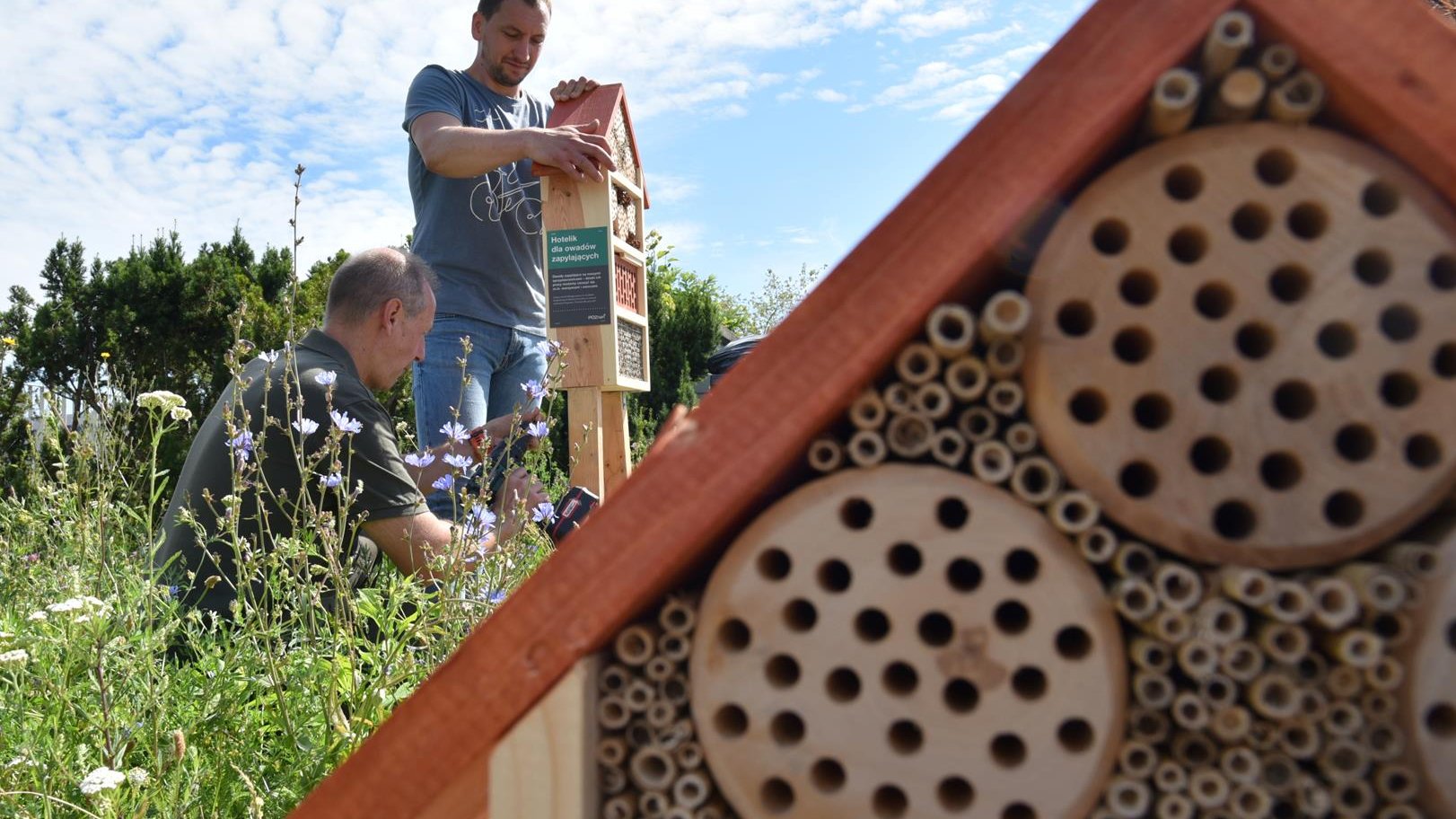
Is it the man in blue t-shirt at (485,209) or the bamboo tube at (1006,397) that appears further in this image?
the man in blue t-shirt at (485,209)

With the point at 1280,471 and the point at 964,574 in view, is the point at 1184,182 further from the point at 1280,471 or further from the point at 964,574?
the point at 964,574

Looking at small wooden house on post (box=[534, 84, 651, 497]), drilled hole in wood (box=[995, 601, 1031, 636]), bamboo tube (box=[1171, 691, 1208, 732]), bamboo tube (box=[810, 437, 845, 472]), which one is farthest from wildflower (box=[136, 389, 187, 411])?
bamboo tube (box=[1171, 691, 1208, 732])

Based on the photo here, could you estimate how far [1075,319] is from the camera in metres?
0.71

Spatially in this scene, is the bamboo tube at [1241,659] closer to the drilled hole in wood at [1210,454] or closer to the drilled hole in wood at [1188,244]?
the drilled hole in wood at [1210,454]

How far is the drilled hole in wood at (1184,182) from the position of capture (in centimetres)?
69

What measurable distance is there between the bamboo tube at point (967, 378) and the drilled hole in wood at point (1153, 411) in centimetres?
10

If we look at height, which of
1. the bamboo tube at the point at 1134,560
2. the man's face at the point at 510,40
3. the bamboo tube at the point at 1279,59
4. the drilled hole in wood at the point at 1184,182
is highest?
the man's face at the point at 510,40

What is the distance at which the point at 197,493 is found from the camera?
108 inches

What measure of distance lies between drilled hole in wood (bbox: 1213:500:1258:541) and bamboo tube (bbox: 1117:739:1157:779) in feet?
0.49

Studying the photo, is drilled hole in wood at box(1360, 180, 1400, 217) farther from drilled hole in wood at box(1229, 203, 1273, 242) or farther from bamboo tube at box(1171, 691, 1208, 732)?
bamboo tube at box(1171, 691, 1208, 732)

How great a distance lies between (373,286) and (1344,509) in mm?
3014

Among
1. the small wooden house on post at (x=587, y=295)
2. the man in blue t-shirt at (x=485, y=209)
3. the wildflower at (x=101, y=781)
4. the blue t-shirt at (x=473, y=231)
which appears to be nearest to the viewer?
the wildflower at (x=101, y=781)

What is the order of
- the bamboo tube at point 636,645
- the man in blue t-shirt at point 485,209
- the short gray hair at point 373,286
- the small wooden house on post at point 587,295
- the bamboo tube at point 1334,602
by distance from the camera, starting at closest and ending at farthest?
the bamboo tube at point 1334,602, the bamboo tube at point 636,645, the short gray hair at point 373,286, the man in blue t-shirt at point 485,209, the small wooden house on post at point 587,295

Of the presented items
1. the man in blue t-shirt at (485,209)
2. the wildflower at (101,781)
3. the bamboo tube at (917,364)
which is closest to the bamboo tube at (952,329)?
the bamboo tube at (917,364)
